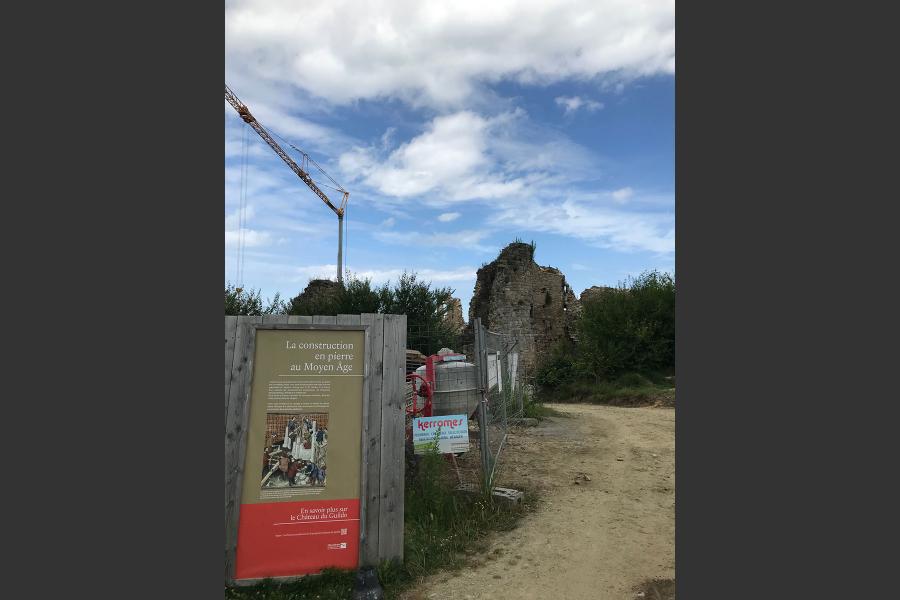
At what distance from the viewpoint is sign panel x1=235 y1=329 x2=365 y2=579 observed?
440cm

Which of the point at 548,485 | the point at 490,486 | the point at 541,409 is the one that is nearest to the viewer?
the point at 490,486

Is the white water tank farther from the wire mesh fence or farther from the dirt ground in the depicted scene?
the dirt ground

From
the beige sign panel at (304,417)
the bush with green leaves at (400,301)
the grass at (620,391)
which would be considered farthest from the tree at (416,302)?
the beige sign panel at (304,417)

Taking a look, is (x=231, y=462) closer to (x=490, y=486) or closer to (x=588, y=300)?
(x=490, y=486)

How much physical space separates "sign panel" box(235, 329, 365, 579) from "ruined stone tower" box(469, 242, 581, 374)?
20.0m

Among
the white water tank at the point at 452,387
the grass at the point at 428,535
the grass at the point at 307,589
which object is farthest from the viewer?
the white water tank at the point at 452,387

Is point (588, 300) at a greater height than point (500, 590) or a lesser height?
greater

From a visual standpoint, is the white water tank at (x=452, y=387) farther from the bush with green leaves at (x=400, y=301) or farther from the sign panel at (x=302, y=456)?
the bush with green leaves at (x=400, y=301)

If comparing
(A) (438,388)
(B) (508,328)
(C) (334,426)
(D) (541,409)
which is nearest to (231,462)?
(C) (334,426)

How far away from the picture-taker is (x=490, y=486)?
6281 millimetres

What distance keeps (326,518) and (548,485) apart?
3718mm

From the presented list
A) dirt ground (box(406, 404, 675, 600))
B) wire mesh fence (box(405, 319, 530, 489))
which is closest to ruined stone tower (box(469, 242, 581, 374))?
dirt ground (box(406, 404, 675, 600))

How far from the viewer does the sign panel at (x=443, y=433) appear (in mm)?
6449

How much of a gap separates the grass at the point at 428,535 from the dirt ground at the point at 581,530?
146 millimetres
